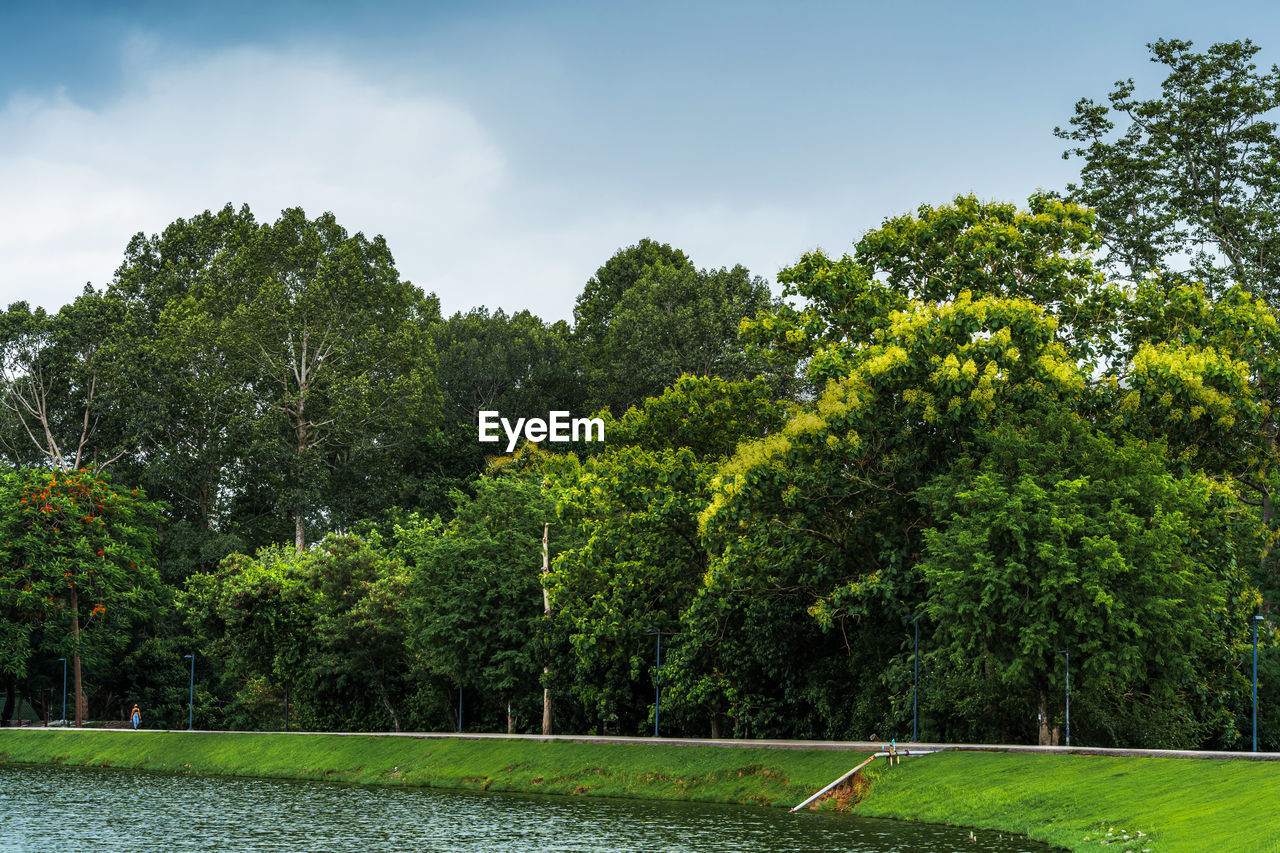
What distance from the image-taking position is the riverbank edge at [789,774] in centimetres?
2555

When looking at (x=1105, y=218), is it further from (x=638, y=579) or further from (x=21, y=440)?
(x=21, y=440)

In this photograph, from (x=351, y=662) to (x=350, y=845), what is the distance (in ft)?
112

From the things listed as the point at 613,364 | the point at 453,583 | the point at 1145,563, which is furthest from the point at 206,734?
the point at 1145,563

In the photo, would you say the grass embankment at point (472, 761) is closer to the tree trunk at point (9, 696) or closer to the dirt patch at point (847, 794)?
the dirt patch at point (847, 794)

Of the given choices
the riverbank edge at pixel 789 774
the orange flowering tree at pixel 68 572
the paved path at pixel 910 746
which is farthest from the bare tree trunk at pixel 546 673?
the orange flowering tree at pixel 68 572

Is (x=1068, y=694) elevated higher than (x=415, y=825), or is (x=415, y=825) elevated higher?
(x=1068, y=694)

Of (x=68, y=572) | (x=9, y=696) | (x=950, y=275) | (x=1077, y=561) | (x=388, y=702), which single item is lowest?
(x=9, y=696)

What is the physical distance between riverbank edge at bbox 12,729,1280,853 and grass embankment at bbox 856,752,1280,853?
45 millimetres

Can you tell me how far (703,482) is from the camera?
140 ft

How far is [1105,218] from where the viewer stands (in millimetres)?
59562

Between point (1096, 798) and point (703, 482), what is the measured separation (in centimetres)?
1759

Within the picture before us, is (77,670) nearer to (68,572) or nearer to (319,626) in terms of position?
(68,572)

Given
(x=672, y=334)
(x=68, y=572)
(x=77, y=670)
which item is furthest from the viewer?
(x=672, y=334)

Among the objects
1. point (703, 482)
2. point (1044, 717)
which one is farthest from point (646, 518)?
point (1044, 717)
